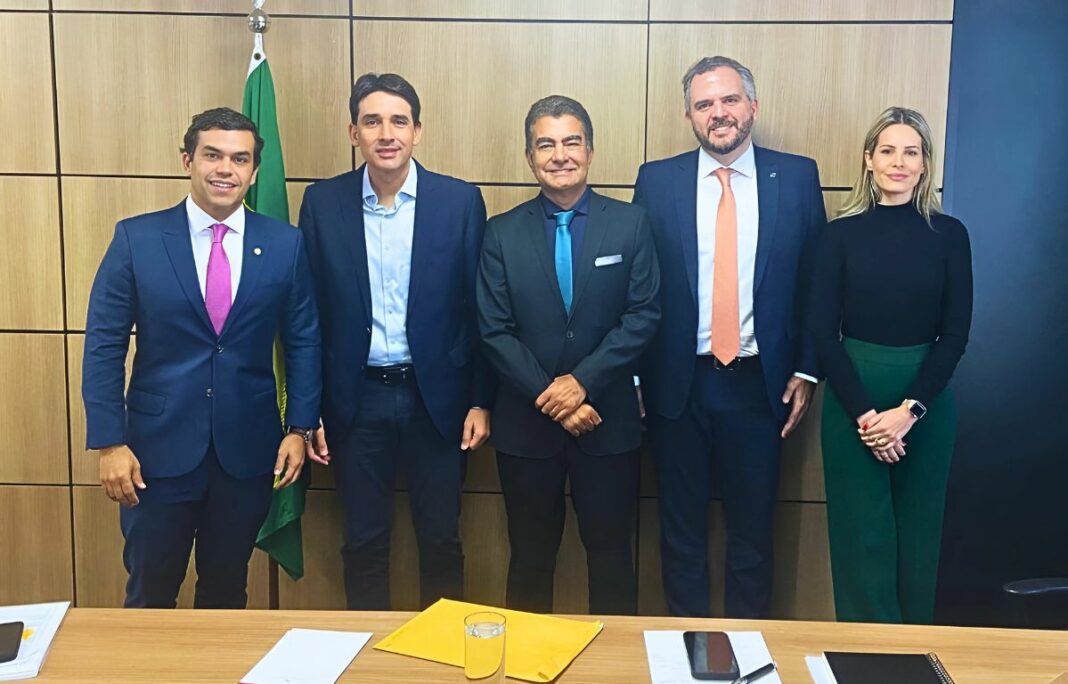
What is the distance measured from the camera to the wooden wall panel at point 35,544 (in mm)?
3795

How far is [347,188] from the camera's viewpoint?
3242 mm

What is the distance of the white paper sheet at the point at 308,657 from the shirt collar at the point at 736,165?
2.11 m

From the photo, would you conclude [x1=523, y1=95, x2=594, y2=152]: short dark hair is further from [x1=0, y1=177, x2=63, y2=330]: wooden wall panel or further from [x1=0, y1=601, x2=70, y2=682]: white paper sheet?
[x1=0, y1=601, x2=70, y2=682]: white paper sheet

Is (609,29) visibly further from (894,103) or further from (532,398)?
(532,398)

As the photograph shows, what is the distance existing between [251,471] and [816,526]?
2181 mm

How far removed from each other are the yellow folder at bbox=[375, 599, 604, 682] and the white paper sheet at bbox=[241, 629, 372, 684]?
2.5 inches

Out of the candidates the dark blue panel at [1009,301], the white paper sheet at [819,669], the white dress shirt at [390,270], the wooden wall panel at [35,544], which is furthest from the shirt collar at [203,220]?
the dark blue panel at [1009,301]

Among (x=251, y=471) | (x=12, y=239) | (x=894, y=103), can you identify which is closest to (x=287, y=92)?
(x=12, y=239)

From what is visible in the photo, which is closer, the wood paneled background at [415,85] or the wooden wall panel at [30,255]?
the wood paneled background at [415,85]

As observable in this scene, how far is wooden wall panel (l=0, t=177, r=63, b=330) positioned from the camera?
362cm

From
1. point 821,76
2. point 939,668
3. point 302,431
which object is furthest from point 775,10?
point 939,668

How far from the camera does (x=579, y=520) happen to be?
128 inches

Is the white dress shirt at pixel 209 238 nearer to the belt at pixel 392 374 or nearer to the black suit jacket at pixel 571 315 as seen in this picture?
the belt at pixel 392 374

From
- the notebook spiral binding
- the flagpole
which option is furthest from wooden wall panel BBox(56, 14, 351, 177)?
the notebook spiral binding
